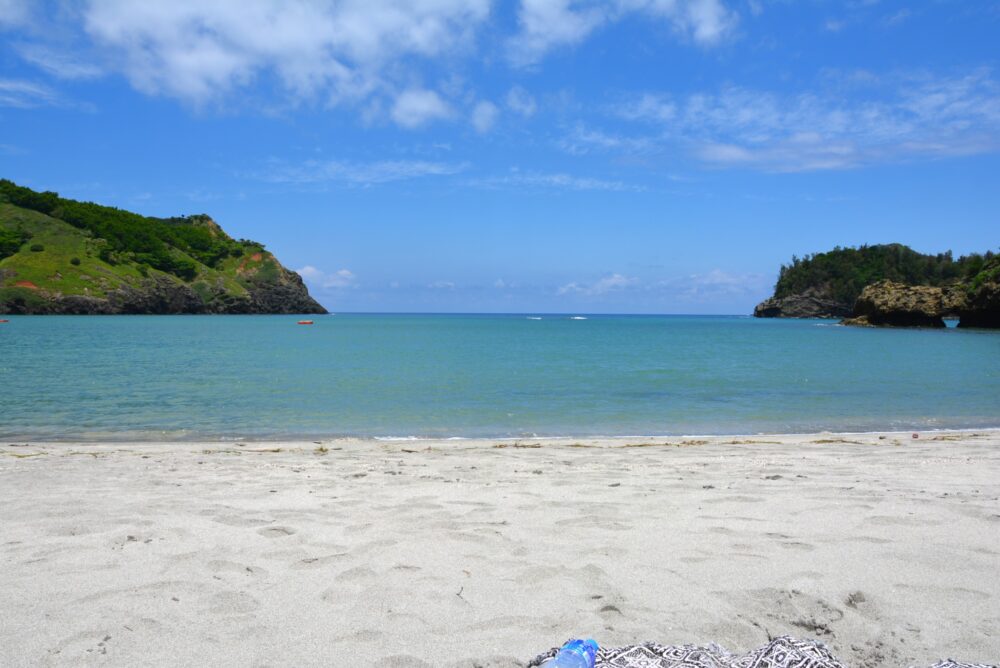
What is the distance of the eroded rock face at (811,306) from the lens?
16200 cm

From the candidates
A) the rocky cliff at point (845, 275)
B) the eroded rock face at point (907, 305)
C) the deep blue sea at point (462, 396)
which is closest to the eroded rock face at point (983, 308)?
the eroded rock face at point (907, 305)

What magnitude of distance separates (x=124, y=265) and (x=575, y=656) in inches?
5918

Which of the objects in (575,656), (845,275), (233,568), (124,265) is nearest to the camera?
(575,656)

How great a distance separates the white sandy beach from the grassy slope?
125 metres

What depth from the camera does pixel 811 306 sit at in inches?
6526

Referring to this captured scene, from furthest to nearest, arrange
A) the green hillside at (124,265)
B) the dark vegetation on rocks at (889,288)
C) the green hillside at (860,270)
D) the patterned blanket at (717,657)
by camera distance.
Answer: the green hillside at (860,270)
the green hillside at (124,265)
the dark vegetation on rocks at (889,288)
the patterned blanket at (717,657)

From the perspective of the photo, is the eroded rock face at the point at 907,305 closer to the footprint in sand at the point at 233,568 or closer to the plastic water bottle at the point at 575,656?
the plastic water bottle at the point at 575,656

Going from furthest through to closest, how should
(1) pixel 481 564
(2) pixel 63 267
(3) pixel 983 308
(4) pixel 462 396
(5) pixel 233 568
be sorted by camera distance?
1. (2) pixel 63 267
2. (3) pixel 983 308
3. (4) pixel 462 396
4. (1) pixel 481 564
5. (5) pixel 233 568

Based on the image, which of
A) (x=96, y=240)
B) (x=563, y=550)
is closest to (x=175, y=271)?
(x=96, y=240)

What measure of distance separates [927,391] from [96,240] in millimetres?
153390

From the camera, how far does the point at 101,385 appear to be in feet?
65.2

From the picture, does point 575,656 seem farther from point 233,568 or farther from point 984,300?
point 984,300

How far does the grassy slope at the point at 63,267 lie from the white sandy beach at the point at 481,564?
4927 inches

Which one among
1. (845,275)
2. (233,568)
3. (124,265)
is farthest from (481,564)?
(845,275)
